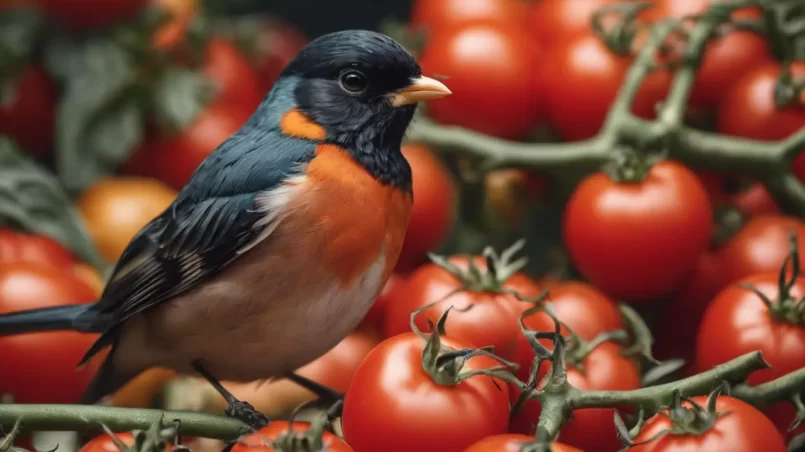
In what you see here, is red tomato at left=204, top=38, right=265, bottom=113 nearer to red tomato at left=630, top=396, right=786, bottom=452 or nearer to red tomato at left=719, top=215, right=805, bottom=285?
red tomato at left=719, top=215, right=805, bottom=285

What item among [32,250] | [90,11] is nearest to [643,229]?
[32,250]

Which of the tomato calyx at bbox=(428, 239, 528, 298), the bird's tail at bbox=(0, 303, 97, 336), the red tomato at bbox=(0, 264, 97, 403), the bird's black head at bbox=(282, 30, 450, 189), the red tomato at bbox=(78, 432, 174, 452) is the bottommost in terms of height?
the red tomato at bbox=(0, 264, 97, 403)

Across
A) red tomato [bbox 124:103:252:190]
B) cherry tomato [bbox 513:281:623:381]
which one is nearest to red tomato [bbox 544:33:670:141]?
cherry tomato [bbox 513:281:623:381]

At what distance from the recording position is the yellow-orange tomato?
178 centimetres

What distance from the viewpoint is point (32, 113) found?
76.3 inches

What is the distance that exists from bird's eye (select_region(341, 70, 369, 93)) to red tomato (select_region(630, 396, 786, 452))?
552mm

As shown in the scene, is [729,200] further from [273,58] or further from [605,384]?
[273,58]

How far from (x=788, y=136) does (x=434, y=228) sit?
0.58m

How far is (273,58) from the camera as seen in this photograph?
2.36m

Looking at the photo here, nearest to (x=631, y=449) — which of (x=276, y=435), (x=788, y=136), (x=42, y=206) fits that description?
(x=276, y=435)

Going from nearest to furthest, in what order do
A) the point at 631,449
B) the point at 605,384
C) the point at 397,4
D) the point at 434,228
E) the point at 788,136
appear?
the point at 631,449 → the point at 605,384 → the point at 788,136 → the point at 434,228 → the point at 397,4

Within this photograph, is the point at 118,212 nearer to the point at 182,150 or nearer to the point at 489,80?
the point at 182,150

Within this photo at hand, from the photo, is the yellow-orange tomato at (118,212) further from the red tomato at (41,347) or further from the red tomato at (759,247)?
the red tomato at (759,247)

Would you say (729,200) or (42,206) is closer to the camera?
(729,200)
